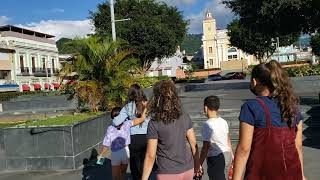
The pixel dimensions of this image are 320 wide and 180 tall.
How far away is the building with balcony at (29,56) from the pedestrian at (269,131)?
6320cm

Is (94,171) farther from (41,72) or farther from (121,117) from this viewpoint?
(41,72)

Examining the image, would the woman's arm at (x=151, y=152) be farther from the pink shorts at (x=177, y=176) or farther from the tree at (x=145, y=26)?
the tree at (x=145, y=26)

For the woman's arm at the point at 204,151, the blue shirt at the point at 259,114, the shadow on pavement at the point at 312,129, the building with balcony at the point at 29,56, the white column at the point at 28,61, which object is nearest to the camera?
the blue shirt at the point at 259,114

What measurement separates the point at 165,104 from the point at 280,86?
1327 millimetres

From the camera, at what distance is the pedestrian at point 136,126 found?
20.1 ft


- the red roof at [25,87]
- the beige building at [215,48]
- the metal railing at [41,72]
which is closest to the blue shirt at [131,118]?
the red roof at [25,87]

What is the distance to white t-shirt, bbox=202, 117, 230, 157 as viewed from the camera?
523 centimetres

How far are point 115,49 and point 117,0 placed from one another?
29917mm

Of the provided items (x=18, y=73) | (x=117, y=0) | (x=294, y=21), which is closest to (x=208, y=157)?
(x=294, y=21)

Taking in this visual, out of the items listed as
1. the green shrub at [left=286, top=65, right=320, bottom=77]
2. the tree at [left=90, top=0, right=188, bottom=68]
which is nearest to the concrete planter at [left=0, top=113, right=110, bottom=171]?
the green shrub at [left=286, top=65, right=320, bottom=77]

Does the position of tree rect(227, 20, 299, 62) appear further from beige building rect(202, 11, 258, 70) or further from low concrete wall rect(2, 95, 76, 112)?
beige building rect(202, 11, 258, 70)

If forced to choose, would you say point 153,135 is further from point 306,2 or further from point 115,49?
point 306,2

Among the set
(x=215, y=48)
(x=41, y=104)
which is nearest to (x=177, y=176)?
(x=41, y=104)

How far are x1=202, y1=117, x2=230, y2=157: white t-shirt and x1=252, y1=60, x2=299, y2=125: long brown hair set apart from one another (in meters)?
1.88
